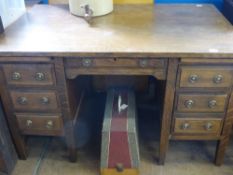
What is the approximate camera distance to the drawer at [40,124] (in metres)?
1.34

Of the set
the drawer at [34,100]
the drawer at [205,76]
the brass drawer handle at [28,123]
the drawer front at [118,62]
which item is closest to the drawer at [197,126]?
the drawer at [205,76]

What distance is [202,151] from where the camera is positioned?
1.58 meters

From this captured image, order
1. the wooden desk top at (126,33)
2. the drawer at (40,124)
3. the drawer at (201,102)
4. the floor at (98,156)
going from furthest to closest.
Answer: the floor at (98,156) < the drawer at (40,124) < the drawer at (201,102) < the wooden desk top at (126,33)

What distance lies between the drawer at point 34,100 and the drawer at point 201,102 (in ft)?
1.98

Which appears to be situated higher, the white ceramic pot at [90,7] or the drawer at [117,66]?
the white ceramic pot at [90,7]

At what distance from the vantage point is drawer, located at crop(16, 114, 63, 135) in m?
1.34

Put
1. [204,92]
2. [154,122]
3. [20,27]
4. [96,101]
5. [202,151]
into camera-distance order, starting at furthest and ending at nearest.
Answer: [96,101]
[154,122]
[202,151]
[20,27]
[204,92]

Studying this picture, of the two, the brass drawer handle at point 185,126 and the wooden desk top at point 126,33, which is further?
the brass drawer handle at point 185,126

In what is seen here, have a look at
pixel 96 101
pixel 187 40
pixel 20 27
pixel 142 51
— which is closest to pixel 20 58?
pixel 20 27

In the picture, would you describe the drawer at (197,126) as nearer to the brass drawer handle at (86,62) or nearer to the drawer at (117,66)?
the drawer at (117,66)

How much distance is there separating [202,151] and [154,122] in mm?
361

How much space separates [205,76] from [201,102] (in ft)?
0.47

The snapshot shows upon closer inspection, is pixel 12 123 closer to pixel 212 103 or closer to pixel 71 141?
pixel 71 141

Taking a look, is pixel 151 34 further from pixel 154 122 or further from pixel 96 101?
pixel 96 101
